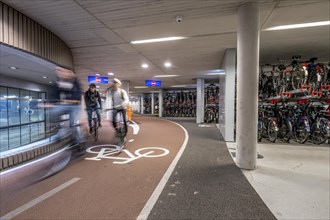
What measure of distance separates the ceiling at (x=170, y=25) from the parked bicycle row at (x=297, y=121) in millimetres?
1883

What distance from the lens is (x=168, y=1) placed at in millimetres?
3082

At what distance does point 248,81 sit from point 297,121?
3773 mm

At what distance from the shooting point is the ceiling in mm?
3217

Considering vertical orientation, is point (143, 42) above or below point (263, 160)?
above

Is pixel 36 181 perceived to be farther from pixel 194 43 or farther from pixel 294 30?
pixel 294 30

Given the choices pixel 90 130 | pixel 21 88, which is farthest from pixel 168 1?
pixel 21 88

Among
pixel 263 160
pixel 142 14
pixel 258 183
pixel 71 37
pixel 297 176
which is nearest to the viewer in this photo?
pixel 258 183

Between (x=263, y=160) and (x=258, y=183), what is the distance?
1341 millimetres

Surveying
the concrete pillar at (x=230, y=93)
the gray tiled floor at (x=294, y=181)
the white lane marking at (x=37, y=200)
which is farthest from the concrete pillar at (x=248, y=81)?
the white lane marking at (x=37, y=200)

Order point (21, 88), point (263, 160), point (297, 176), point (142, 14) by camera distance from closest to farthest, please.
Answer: point (297, 176) < point (142, 14) < point (263, 160) < point (21, 88)

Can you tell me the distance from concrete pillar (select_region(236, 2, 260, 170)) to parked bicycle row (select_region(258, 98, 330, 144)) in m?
2.81

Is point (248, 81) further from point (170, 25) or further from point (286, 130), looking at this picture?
point (286, 130)

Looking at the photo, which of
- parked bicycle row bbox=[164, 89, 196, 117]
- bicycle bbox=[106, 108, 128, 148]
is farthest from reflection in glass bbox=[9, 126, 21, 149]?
parked bicycle row bbox=[164, 89, 196, 117]

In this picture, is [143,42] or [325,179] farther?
[143,42]
